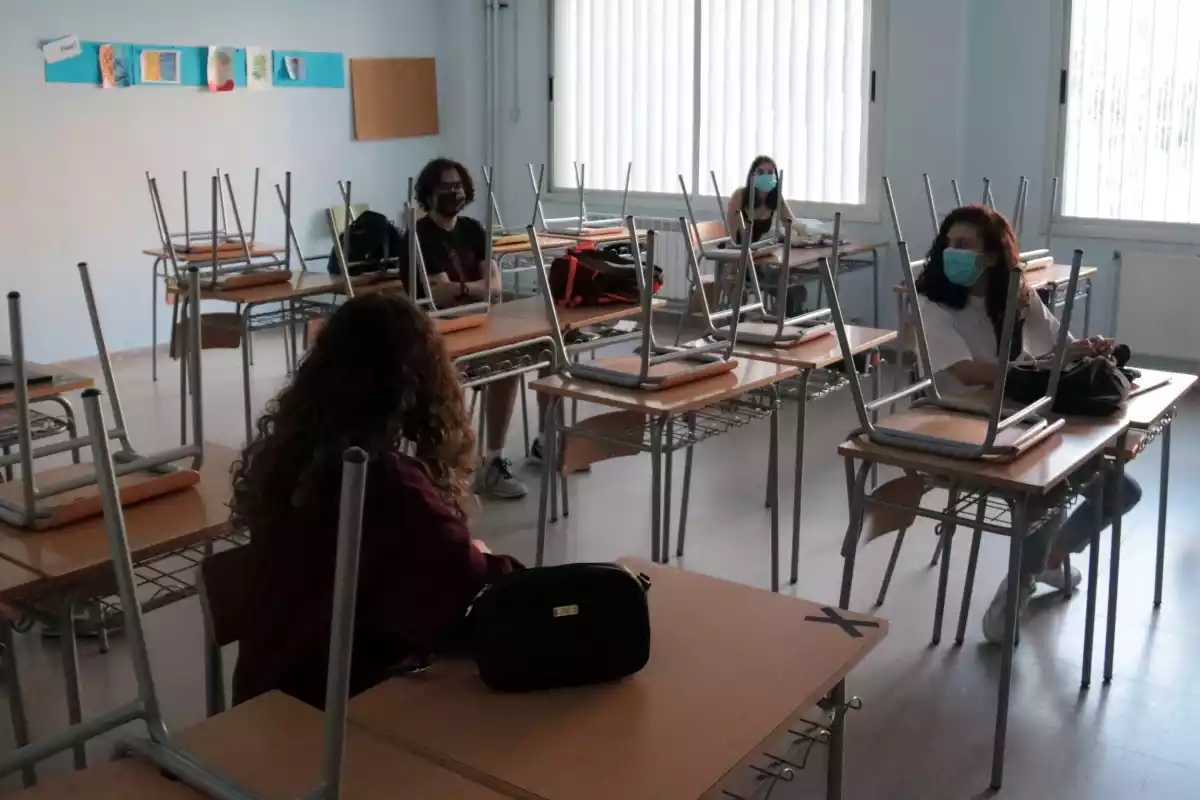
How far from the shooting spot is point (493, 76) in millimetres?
7746

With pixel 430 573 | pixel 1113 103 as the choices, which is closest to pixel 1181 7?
pixel 1113 103

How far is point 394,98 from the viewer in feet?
24.3

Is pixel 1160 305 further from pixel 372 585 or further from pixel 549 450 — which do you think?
pixel 372 585

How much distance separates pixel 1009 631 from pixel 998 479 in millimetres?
297

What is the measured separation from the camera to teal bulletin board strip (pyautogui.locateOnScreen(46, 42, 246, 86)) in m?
5.74

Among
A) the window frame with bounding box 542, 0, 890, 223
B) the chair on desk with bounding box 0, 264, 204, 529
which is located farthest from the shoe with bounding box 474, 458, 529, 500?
the window frame with bounding box 542, 0, 890, 223

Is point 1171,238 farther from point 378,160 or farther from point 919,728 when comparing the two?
point 378,160

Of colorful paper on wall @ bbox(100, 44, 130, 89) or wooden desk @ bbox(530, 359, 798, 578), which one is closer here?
wooden desk @ bbox(530, 359, 798, 578)

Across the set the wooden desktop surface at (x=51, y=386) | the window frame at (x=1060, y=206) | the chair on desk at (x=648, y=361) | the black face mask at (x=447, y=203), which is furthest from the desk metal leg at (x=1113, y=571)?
the window frame at (x=1060, y=206)

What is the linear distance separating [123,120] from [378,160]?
5.60 feet

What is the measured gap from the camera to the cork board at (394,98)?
23.5 feet

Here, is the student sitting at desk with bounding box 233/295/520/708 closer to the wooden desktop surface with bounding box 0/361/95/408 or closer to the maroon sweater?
the maroon sweater

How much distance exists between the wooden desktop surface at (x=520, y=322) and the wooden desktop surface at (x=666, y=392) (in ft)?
1.20

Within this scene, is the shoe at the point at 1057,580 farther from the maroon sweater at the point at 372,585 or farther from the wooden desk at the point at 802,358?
the maroon sweater at the point at 372,585
